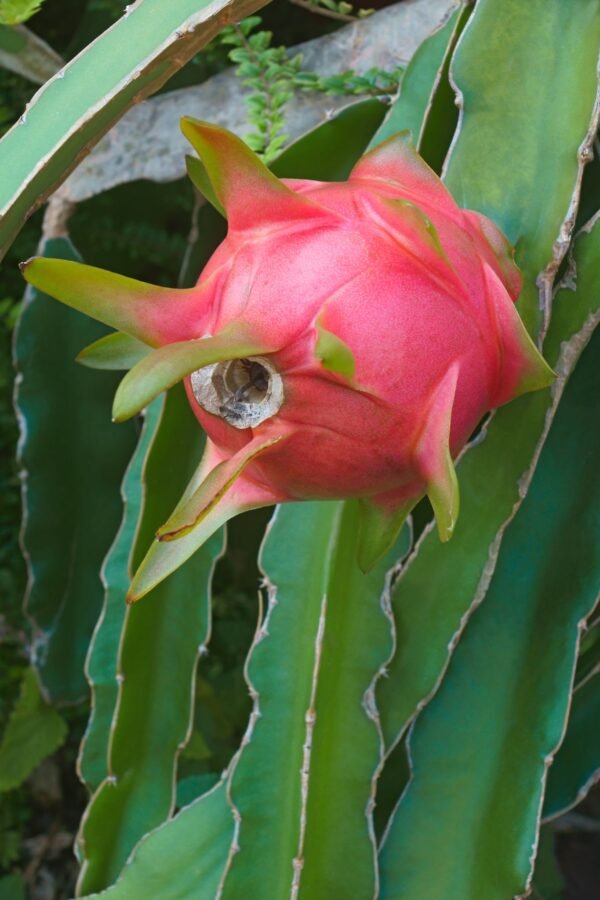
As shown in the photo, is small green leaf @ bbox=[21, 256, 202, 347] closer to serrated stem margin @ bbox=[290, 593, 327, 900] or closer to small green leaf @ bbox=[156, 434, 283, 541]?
small green leaf @ bbox=[156, 434, 283, 541]

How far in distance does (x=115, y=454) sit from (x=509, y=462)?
619 mm

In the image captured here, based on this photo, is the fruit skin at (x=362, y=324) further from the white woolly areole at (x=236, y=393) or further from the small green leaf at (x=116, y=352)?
the small green leaf at (x=116, y=352)

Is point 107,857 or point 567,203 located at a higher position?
point 567,203

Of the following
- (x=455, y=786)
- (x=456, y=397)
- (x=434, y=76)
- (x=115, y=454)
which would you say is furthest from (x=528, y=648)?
(x=115, y=454)

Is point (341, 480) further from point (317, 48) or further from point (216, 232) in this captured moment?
point (317, 48)

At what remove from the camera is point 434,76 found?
867 mm

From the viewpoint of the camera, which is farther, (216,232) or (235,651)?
(235,651)

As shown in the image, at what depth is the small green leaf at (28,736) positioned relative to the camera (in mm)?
Answer: 1233

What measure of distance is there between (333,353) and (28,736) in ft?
3.04

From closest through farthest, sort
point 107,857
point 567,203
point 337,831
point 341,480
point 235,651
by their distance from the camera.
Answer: point 341,480
point 567,203
point 337,831
point 107,857
point 235,651

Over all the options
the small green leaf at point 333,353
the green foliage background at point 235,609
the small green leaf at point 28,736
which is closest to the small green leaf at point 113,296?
the small green leaf at point 333,353

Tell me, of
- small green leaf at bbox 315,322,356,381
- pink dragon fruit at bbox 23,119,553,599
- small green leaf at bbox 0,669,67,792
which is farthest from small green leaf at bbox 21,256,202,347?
small green leaf at bbox 0,669,67,792

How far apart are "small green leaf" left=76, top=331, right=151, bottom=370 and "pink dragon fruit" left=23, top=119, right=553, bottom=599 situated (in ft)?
0.34

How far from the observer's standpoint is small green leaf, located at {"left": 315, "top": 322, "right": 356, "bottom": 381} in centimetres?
50
